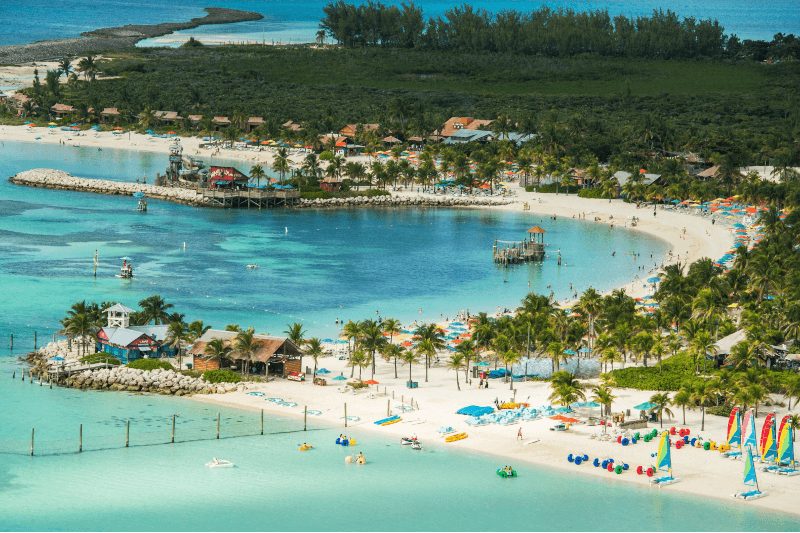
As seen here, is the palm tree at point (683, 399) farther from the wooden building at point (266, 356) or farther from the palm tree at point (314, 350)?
the wooden building at point (266, 356)

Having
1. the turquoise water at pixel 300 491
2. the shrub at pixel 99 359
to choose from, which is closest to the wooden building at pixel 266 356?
the shrub at pixel 99 359

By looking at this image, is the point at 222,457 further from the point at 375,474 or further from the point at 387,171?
the point at 387,171

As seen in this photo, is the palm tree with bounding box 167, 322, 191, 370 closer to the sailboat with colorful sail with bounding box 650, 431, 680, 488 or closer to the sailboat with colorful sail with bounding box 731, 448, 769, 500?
the sailboat with colorful sail with bounding box 650, 431, 680, 488

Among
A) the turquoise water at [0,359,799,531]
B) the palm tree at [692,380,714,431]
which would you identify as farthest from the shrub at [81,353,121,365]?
the palm tree at [692,380,714,431]

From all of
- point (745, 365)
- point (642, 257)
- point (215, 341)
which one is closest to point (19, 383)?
point (215, 341)

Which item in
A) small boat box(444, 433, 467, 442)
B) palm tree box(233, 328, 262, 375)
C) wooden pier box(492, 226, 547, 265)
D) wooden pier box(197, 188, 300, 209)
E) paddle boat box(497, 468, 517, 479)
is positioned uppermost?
wooden pier box(197, 188, 300, 209)

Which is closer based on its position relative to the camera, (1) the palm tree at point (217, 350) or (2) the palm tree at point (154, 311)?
(1) the palm tree at point (217, 350)
